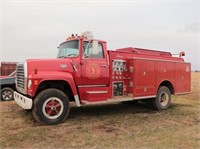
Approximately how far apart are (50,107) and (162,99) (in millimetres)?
4826

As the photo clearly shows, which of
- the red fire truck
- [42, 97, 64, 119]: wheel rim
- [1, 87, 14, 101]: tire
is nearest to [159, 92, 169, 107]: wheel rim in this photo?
the red fire truck

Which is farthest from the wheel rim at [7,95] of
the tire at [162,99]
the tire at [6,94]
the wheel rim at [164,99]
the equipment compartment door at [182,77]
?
the equipment compartment door at [182,77]

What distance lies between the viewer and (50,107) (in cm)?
638

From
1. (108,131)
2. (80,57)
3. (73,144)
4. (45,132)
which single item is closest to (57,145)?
(73,144)

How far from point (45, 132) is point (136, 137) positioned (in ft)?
7.01

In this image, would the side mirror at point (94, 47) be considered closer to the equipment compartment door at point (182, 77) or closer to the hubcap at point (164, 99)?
the hubcap at point (164, 99)

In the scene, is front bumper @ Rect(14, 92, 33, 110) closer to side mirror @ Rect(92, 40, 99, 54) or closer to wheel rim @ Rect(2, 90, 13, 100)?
side mirror @ Rect(92, 40, 99, 54)

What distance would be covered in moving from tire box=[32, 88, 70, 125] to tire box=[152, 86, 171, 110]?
3903mm

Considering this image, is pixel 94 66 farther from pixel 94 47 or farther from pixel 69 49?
pixel 69 49

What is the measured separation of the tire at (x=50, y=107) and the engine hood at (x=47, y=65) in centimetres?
58

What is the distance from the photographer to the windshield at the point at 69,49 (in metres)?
7.21

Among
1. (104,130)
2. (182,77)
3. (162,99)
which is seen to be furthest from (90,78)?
(182,77)

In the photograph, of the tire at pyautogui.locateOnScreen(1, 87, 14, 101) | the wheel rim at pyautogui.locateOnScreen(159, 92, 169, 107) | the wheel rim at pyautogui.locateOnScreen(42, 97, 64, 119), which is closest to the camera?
the wheel rim at pyautogui.locateOnScreen(42, 97, 64, 119)

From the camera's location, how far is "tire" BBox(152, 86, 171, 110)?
355 inches
